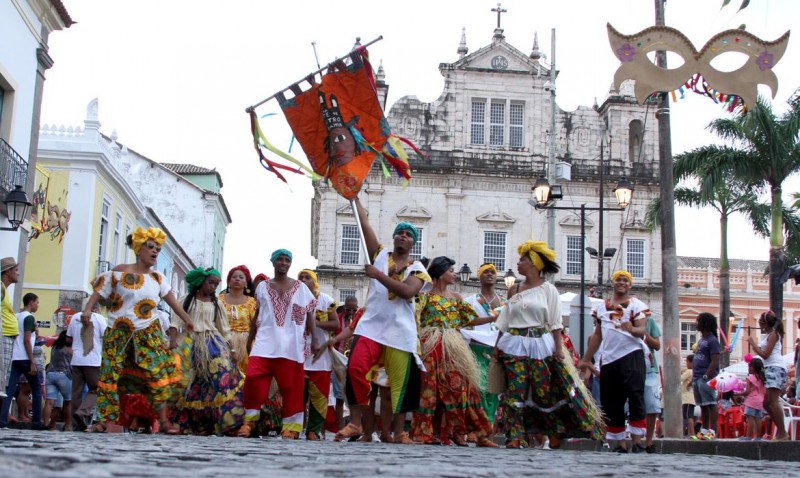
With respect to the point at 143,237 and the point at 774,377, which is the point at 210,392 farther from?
the point at 774,377

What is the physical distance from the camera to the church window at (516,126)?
45844 mm

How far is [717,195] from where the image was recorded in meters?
32.4

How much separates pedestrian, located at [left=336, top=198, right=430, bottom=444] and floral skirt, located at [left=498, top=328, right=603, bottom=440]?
2.61ft

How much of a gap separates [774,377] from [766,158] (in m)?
20.4

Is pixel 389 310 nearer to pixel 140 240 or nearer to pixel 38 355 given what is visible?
pixel 140 240

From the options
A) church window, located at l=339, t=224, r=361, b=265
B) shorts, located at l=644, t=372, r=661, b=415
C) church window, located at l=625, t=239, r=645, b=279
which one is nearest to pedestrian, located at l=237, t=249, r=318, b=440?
shorts, located at l=644, t=372, r=661, b=415

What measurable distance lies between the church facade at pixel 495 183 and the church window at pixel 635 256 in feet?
0.14

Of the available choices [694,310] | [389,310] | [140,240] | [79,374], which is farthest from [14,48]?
[694,310]

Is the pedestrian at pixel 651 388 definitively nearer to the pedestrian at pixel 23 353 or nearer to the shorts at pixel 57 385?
the pedestrian at pixel 23 353

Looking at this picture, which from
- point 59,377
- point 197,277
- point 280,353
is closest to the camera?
point 280,353

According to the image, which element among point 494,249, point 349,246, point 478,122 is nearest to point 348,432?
point 349,246

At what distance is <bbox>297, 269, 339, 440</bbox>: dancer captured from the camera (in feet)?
31.6

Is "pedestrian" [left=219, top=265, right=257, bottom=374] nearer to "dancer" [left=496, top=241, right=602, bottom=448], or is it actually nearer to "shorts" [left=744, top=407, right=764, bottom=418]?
"dancer" [left=496, top=241, right=602, bottom=448]

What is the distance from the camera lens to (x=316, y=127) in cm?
905
